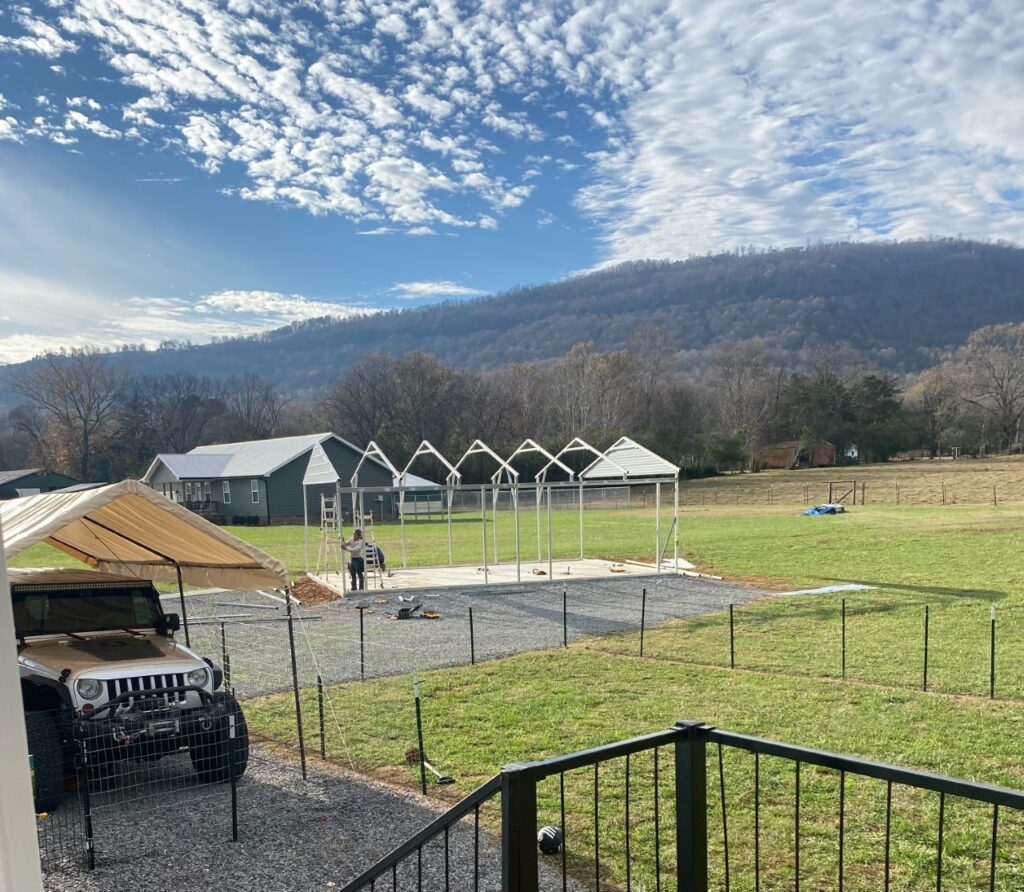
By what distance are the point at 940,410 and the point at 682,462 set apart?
24.1 metres

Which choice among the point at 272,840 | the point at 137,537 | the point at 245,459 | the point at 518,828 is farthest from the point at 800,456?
the point at 518,828

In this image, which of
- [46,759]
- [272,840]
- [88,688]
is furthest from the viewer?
[88,688]

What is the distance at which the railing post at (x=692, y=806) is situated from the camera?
10.7 ft

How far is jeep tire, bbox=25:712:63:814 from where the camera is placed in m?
6.51

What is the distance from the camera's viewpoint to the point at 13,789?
4.11 ft

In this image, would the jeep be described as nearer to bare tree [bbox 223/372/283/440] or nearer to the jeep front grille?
the jeep front grille

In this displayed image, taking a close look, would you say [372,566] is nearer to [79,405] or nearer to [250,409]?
[79,405]

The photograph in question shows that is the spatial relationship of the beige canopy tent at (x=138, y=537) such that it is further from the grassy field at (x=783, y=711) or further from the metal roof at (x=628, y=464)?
the metal roof at (x=628, y=464)

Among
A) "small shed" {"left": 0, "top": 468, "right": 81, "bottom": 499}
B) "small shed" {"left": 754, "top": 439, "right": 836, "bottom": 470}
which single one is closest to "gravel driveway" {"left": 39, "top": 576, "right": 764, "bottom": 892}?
"small shed" {"left": 0, "top": 468, "right": 81, "bottom": 499}

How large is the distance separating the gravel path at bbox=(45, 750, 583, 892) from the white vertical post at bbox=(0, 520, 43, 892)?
15.6ft

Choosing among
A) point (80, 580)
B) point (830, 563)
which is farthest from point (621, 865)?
point (830, 563)

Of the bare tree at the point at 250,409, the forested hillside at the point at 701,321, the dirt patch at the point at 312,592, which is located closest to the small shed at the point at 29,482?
the bare tree at the point at 250,409

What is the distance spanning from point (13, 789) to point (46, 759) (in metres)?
6.36

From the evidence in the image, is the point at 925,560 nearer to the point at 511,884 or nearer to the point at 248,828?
the point at 248,828
